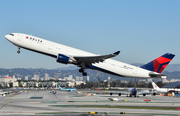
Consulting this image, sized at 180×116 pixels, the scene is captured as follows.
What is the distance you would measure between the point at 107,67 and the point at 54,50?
1223cm

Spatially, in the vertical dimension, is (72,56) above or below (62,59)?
above

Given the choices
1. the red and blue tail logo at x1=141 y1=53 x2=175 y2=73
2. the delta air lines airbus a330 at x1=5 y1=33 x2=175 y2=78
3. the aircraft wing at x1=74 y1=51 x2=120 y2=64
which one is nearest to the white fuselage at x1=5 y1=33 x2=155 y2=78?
the delta air lines airbus a330 at x1=5 y1=33 x2=175 y2=78

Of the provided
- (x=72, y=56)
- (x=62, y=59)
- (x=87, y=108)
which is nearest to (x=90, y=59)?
(x=72, y=56)

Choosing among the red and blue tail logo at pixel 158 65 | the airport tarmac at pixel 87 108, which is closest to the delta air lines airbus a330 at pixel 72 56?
the red and blue tail logo at pixel 158 65

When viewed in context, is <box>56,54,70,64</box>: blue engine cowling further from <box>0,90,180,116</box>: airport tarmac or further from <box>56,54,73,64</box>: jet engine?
<box>0,90,180,116</box>: airport tarmac

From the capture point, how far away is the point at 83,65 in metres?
53.7

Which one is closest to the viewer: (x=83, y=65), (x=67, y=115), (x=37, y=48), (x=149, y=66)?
(x=67, y=115)

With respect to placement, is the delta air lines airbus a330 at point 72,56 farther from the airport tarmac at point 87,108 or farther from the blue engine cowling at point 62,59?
the airport tarmac at point 87,108

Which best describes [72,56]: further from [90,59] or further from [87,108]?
[87,108]

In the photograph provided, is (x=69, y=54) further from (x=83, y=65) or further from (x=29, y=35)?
(x=29, y=35)

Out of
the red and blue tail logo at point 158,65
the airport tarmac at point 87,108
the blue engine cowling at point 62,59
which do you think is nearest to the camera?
the airport tarmac at point 87,108

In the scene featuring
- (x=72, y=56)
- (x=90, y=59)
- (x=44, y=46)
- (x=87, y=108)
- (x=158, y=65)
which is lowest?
(x=87, y=108)

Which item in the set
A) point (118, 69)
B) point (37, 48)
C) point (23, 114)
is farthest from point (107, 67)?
point (23, 114)

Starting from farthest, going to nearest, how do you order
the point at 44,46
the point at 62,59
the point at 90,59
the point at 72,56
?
the point at 90,59
the point at 72,56
the point at 44,46
the point at 62,59
